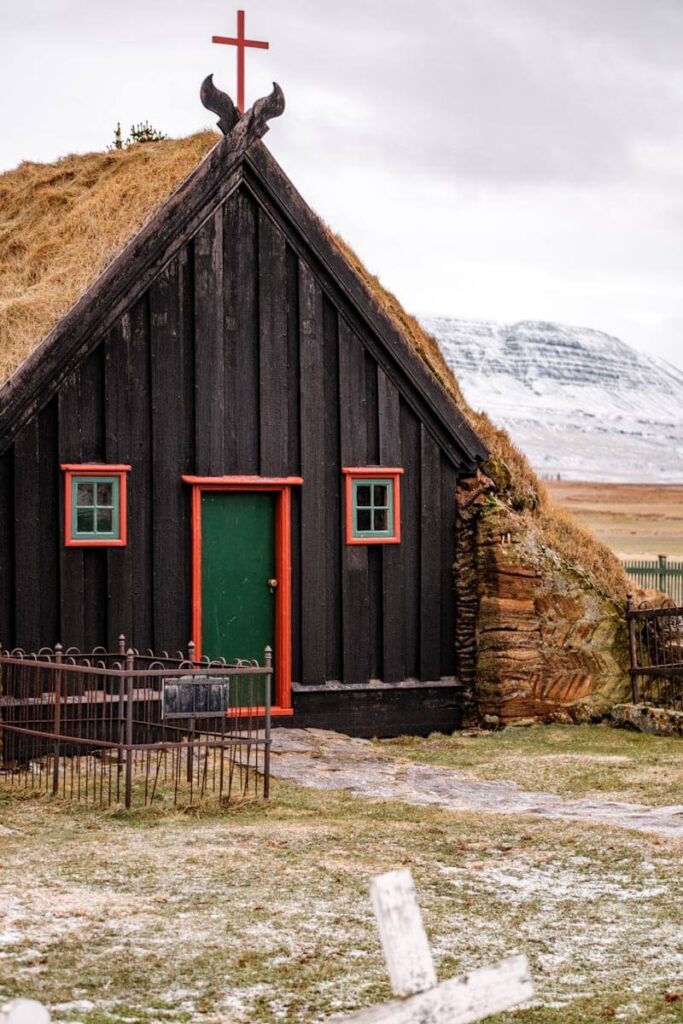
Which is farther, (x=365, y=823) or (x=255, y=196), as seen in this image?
(x=255, y=196)

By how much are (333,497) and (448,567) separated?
176 cm

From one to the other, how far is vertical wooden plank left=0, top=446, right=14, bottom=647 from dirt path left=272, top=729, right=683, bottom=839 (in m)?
3.13

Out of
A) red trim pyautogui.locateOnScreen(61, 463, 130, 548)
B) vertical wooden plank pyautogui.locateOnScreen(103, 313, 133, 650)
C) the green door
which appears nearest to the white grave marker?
red trim pyautogui.locateOnScreen(61, 463, 130, 548)

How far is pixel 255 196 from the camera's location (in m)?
16.8

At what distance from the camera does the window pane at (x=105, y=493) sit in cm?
1594

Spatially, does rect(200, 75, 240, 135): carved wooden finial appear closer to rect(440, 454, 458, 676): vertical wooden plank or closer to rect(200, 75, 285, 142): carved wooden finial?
rect(200, 75, 285, 142): carved wooden finial

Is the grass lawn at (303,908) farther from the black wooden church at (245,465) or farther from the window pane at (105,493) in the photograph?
the window pane at (105,493)

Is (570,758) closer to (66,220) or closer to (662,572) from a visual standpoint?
(66,220)

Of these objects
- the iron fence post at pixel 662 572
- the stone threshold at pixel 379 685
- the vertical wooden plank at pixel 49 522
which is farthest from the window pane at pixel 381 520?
the iron fence post at pixel 662 572

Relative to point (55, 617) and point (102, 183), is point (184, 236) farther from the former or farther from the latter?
point (102, 183)

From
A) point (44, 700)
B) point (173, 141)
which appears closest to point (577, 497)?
point (173, 141)

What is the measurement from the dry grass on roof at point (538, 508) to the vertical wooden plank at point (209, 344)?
1916 mm

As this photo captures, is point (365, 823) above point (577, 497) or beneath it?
beneath

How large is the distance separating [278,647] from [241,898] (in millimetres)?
7894
